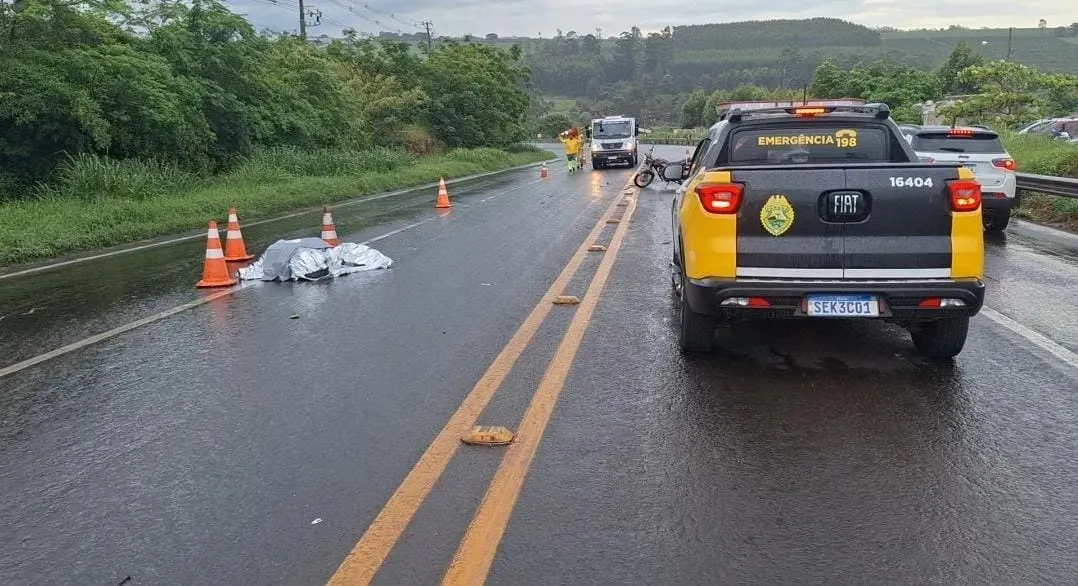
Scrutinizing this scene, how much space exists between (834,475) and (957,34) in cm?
21637

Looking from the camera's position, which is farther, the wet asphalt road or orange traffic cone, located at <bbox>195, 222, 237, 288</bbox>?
orange traffic cone, located at <bbox>195, 222, 237, 288</bbox>

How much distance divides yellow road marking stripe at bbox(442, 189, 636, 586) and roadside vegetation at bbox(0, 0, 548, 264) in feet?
32.0

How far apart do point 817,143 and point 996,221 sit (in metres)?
7.88

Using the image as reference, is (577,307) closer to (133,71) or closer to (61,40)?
(133,71)

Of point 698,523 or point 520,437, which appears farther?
point 520,437

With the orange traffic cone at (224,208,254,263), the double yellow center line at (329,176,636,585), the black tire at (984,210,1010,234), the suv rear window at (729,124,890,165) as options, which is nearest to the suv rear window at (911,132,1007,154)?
the black tire at (984,210,1010,234)

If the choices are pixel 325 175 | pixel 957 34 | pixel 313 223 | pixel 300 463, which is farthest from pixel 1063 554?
pixel 957 34

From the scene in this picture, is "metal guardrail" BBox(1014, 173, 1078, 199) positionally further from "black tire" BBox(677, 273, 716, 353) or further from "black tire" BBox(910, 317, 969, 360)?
"black tire" BBox(677, 273, 716, 353)

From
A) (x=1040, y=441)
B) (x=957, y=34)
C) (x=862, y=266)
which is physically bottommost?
(x=1040, y=441)

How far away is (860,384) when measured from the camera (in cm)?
566

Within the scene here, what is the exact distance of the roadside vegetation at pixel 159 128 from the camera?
16203mm

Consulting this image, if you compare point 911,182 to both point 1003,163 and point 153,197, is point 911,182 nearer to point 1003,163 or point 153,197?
point 1003,163

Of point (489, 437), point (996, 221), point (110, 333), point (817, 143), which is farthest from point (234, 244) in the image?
point (996, 221)

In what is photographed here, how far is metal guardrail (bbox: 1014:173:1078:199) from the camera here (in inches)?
527
